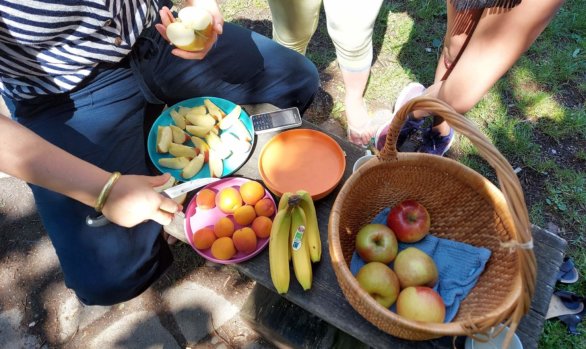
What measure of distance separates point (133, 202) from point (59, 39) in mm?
770

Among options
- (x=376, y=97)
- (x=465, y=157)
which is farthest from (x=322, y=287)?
(x=376, y=97)

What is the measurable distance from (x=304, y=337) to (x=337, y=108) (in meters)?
1.64

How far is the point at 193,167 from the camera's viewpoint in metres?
1.69

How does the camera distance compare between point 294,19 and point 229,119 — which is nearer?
point 229,119

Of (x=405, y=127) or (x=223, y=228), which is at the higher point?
(x=223, y=228)

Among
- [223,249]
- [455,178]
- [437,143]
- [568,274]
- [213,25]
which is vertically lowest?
[568,274]

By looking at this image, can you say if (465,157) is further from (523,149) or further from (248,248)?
(248,248)

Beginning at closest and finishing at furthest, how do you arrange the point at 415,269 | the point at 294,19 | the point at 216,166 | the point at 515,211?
the point at 515,211 < the point at 415,269 < the point at 216,166 < the point at 294,19

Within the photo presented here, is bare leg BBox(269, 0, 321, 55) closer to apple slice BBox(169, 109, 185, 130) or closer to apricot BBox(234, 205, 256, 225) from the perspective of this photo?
apple slice BBox(169, 109, 185, 130)

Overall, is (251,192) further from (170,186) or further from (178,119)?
(178,119)

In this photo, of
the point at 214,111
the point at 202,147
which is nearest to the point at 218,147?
the point at 202,147

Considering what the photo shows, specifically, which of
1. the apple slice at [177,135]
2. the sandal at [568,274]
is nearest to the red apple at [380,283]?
the apple slice at [177,135]

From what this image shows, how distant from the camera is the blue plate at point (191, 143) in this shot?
1709mm

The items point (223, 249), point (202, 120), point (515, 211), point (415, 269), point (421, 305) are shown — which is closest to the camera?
point (515, 211)
